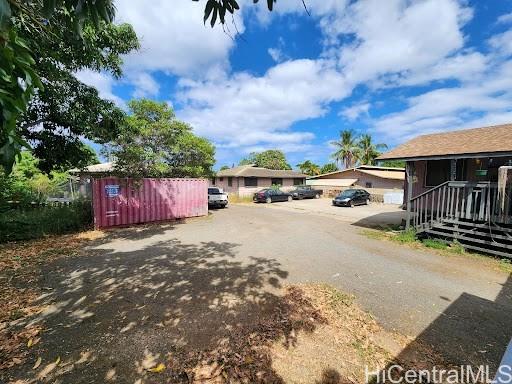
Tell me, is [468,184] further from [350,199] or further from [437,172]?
[350,199]

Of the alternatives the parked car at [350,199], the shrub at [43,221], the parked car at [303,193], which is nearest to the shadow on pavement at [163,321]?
the shrub at [43,221]

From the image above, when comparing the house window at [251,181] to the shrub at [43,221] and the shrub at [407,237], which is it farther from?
the shrub at [407,237]

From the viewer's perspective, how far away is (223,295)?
484 centimetres

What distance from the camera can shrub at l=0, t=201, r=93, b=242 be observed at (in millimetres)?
9000

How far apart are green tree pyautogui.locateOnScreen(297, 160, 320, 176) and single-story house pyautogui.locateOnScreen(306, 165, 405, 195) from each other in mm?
9917

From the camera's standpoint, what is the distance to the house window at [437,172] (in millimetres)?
10789

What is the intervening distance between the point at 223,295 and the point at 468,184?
318 inches

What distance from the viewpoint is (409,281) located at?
225 inches

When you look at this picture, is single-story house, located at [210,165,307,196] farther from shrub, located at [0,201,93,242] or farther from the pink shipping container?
shrub, located at [0,201,93,242]

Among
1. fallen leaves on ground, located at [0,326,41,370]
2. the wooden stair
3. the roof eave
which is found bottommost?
fallen leaves on ground, located at [0,326,41,370]

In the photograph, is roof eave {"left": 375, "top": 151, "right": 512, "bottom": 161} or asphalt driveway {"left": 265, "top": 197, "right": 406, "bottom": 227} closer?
roof eave {"left": 375, "top": 151, "right": 512, "bottom": 161}

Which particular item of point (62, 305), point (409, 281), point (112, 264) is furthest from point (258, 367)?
point (112, 264)

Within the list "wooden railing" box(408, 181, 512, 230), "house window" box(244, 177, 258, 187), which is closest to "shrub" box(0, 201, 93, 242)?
"wooden railing" box(408, 181, 512, 230)

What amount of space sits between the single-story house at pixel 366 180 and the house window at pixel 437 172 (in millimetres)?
17933
